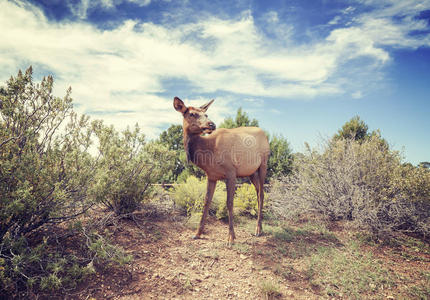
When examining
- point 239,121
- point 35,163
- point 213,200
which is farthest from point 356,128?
point 35,163

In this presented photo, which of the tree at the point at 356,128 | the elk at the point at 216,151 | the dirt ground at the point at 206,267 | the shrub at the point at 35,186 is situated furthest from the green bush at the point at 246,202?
the tree at the point at 356,128

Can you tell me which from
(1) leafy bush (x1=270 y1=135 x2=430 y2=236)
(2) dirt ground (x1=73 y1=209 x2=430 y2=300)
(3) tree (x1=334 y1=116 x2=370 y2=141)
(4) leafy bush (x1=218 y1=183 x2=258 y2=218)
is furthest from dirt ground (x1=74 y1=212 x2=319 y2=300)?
(3) tree (x1=334 y1=116 x2=370 y2=141)

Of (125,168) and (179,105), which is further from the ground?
(179,105)

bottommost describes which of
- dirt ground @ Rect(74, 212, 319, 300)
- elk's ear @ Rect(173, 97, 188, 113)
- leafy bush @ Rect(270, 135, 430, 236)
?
dirt ground @ Rect(74, 212, 319, 300)

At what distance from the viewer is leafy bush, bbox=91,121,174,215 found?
433 cm

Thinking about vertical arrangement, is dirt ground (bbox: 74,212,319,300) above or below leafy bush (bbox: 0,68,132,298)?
below

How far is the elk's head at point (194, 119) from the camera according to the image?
14.5 feet

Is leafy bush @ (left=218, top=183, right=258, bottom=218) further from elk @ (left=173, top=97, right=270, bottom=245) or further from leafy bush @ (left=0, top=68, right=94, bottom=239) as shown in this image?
leafy bush @ (left=0, top=68, right=94, bottom=239)

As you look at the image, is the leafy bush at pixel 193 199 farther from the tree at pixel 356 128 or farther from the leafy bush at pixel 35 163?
the tree at pixel 356 128

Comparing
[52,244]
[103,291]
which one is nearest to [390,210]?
[103,291]

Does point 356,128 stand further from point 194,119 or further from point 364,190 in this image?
point 194,119

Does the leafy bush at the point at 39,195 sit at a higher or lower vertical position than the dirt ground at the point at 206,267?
higher

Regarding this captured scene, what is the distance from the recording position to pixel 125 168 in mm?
4770

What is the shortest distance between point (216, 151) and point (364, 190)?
403 centimetres
